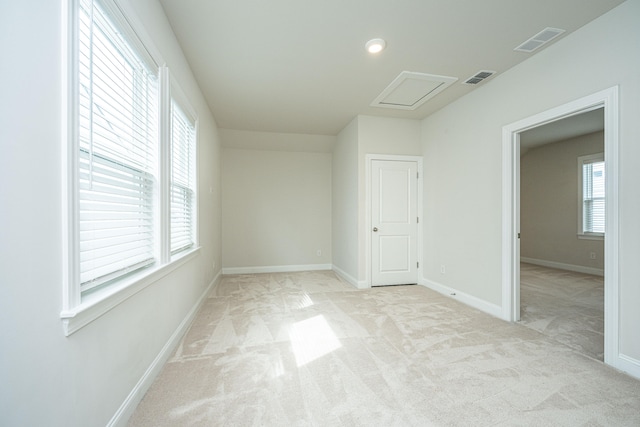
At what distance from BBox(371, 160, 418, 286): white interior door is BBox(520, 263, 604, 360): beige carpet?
62.6 inches

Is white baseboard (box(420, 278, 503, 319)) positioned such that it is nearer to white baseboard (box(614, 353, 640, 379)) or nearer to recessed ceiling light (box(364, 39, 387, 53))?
white baseboard (box(614, 353, 640, 379))

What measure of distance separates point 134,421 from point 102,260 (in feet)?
2.99

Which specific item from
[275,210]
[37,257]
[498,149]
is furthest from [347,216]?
[37,257]

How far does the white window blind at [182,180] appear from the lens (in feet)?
8.00

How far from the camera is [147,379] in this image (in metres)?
1.71

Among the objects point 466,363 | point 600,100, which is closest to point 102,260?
point 466,363

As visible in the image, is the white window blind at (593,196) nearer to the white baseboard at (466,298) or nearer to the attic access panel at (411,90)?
the white baseboard at (466,298)

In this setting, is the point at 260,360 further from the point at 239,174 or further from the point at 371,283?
the point at 239,174

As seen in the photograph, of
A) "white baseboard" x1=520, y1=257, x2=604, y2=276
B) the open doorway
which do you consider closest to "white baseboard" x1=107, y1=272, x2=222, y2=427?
the open doorway

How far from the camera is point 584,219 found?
5234mm

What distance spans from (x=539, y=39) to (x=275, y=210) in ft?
14.8

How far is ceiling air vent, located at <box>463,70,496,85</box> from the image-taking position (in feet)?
9.46

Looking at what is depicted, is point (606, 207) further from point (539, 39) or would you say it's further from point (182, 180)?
point (182, 180)

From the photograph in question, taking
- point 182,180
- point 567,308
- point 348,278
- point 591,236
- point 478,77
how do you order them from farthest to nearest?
point 591,236 < point 348,278 < point 567,308 < point 478,77 < point 182,180
